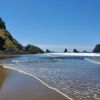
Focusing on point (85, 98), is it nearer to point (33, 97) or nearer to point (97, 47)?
point (33, 97)

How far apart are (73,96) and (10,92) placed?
308 cm

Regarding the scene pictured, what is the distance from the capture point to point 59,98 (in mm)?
12227

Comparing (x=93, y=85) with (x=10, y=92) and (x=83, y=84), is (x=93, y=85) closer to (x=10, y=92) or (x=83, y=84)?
(x=83, y=84)

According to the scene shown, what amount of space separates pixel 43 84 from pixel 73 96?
420cm

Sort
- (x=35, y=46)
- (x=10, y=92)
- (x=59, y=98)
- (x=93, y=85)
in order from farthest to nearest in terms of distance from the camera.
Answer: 1. (x=35, y=46)
2. (x=93, y=85)
3. (x=10, y=92)
4. (x=59, y=98)

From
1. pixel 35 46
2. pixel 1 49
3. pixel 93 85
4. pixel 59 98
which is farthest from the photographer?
pixel 35 46

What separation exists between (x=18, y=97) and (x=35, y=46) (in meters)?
166

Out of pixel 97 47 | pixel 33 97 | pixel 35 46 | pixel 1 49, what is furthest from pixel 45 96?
pixel 97 47

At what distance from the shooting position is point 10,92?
13.5 meters

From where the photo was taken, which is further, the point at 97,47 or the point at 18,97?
the point at 97,47

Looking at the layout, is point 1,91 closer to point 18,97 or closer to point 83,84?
point 18,97

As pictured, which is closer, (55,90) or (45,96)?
(45,96)

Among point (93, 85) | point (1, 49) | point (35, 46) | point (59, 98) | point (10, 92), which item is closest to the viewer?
point (59, 98)

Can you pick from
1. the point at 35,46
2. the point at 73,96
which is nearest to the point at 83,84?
the point at 73,96
